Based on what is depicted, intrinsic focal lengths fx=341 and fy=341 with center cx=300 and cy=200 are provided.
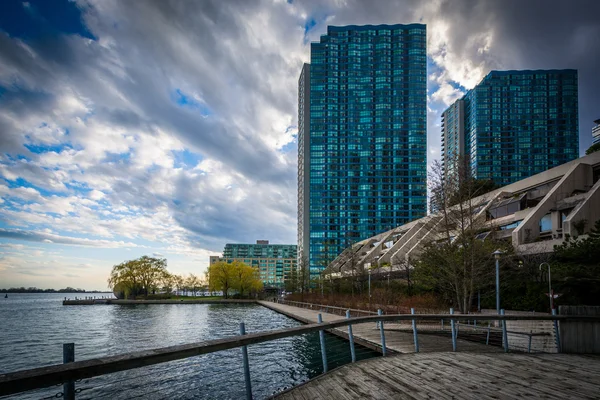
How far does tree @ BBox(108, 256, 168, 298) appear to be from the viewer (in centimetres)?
6994

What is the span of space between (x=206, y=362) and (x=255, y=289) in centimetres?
6471

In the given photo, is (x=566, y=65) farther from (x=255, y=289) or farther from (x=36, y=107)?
(x=36, y=107)

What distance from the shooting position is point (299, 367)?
13.0 m

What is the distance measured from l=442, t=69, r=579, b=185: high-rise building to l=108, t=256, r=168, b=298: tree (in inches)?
4110

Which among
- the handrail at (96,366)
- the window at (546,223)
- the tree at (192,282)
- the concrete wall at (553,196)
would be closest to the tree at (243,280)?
the tree at (192,282)

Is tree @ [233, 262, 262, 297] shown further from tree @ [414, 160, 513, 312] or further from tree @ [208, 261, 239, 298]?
tree @ [414, 160, 513, 312]

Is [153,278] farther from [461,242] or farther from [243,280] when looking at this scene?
[461,242]

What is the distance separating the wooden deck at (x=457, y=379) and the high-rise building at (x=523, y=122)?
129m

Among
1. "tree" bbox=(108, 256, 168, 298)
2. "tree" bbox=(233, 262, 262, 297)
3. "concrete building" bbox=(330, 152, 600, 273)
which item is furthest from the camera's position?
"tree" bbox=(233, 262, 262, 297)

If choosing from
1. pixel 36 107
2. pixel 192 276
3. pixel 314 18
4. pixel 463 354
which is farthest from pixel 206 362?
pixel 314 18

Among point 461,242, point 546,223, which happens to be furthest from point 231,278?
point 546,223

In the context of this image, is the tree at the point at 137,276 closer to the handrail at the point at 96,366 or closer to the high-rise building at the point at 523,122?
the handrail at the point at 96,366

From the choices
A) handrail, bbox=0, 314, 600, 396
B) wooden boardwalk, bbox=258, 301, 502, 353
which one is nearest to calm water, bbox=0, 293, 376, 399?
wooden boardwalk, bbox=258, 301, 502, 353

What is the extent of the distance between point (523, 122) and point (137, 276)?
5407 inches
